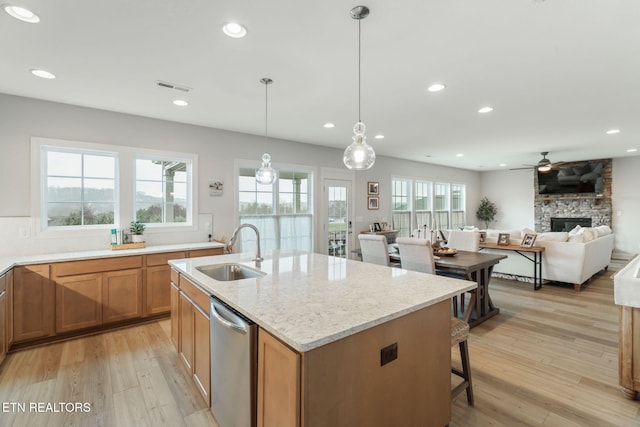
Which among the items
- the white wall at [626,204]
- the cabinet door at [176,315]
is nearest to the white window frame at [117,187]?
the cabinet door at [176,315]

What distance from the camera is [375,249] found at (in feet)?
13.0

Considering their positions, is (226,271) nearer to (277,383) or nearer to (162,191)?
(277,383)

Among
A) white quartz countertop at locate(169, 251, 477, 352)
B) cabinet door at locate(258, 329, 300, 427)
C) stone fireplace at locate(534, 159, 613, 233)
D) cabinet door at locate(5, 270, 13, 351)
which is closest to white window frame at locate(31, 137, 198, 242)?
cabinet door at locate(5, 270, 13, 351)

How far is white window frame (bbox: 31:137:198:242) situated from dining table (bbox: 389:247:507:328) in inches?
116

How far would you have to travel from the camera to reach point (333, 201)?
600cm

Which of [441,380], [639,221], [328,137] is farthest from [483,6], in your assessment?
[639,221]

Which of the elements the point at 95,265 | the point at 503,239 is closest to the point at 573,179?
the point at 503,239

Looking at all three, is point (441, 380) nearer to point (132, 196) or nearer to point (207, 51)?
point (207, 51)

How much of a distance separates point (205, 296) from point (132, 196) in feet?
8.82

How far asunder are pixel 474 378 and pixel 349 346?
177 centimetres

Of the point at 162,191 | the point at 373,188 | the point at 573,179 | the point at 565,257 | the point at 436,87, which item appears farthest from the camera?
the point at 573,179

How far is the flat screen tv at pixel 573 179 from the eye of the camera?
7902mm

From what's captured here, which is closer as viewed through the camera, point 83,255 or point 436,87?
point 436,87

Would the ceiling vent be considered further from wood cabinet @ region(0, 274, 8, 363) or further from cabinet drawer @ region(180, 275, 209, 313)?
wood cabinet @ region(0, 274, 8, 363)
